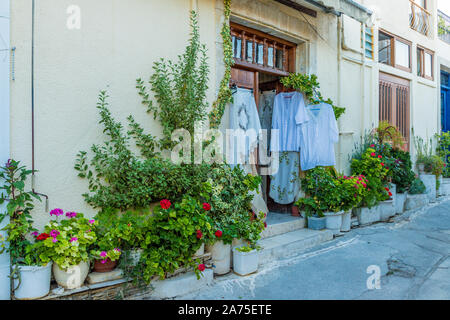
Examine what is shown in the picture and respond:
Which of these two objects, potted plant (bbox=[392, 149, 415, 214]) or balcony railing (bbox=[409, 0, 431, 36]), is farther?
balcony railing (bbox=[409, 0, 431, 36])

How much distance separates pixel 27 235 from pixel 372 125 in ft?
22.3

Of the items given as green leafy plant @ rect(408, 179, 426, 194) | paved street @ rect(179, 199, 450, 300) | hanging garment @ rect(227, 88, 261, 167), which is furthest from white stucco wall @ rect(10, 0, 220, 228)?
green leafy plant @ rect(408, 179, 426, 194)

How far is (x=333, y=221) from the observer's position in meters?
5.33

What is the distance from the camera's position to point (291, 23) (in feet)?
17.8

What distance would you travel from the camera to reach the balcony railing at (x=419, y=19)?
8.89m

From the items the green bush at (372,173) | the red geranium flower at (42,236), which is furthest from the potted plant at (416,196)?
the red geranium flower at (42,236)

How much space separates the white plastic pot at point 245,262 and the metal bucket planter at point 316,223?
1.78 meters

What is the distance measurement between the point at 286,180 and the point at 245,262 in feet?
7.75

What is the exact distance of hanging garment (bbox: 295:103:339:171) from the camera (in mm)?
5508

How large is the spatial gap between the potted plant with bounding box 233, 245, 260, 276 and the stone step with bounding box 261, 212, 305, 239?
946 millimetres

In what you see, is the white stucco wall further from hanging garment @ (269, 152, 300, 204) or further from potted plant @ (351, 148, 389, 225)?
potted plant @ (351, 148, 389, 225)
